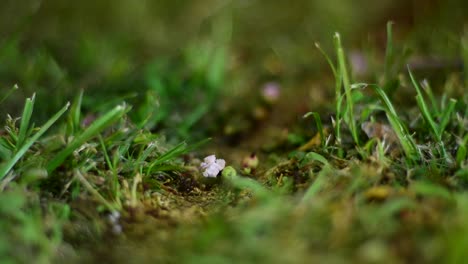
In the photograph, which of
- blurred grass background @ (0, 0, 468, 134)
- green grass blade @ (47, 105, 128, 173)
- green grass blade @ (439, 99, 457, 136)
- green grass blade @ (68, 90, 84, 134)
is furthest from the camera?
blurred grass background @ (0, 0, 468, 134)

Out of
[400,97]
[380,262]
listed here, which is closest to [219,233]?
[380,262]

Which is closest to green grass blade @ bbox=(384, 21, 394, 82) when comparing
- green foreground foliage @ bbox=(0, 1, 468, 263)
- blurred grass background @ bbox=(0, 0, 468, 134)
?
green foreground foliage @ bbox=(0, 1, 468, 263)

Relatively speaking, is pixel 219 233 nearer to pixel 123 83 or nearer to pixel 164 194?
pixel 164 194

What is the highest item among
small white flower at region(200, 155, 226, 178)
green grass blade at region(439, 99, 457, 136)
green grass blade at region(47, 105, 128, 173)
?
green grass blade at region(47, 105, 128, 173)

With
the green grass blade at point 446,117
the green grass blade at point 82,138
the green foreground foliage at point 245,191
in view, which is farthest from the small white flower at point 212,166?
the green grass blade at point 446,117

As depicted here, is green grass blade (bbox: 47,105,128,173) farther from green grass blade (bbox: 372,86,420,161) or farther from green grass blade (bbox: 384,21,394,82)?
green grass blade (bbox: 384,21,394,82)

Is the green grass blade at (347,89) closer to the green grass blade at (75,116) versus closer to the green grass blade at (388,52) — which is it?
the green grass blade at (388,52)

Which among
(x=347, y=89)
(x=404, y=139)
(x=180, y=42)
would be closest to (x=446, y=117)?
(x=404, y=139)

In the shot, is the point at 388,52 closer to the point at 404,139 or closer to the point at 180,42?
the point at 404,139
